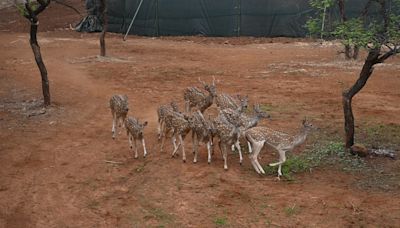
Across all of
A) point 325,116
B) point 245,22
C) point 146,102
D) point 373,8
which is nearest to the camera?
point 325,116

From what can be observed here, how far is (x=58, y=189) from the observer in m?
8.56

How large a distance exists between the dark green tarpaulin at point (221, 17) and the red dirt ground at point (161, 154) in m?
6.37

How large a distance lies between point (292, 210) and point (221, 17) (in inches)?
872

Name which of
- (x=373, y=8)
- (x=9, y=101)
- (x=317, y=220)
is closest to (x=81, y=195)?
(x=317, y=220)

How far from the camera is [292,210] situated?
761cm

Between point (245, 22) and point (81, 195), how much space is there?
21.5 meters

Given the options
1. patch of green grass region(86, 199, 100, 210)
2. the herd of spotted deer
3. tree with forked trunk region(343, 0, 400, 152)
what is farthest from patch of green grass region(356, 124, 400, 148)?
patch of green grass region(86, 199, 100, 210)

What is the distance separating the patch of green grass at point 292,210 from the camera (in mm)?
7539

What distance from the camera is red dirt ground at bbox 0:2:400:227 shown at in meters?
7.62

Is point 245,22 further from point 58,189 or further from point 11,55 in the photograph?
point 58,189

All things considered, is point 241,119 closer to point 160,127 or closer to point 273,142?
point 273,142

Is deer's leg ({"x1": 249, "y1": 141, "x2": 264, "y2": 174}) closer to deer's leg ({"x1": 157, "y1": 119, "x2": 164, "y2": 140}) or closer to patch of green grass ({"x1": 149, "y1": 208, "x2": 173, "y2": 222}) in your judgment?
patch of green grass ({"x1": 149, "y1": 208, "x2": 173, "y2": 222})

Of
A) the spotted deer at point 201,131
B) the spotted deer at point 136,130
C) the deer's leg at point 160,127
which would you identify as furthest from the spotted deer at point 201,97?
the spotted deer at point 136,130

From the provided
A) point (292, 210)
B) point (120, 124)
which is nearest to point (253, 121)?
point (292, 210)
